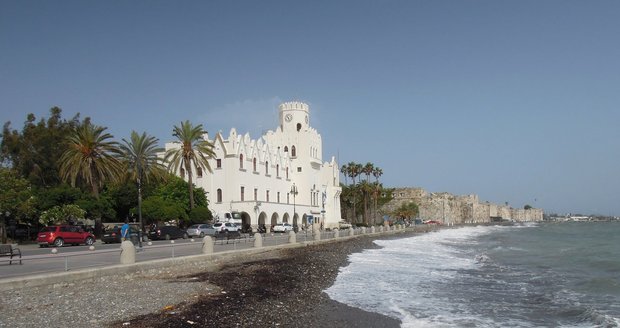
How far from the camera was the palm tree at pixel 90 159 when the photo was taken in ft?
152

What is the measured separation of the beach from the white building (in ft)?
144

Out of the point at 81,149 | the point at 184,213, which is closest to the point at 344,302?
the point at 81,149

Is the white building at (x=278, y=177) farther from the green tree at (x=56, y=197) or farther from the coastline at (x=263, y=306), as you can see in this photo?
the coastline at (x=263, y=306)

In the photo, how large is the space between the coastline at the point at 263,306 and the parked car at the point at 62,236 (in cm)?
1637

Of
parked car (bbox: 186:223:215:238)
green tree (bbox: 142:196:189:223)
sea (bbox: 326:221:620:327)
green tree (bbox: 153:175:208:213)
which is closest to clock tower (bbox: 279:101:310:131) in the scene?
green tree (bbox: 153:175:208:213)

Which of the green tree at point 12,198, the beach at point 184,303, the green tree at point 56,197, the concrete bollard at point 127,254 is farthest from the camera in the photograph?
the green tree at point 56,197

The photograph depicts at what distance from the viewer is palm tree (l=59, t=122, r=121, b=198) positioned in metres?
46.4

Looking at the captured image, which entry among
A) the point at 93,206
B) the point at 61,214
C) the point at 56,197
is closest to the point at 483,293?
the point at 61,214

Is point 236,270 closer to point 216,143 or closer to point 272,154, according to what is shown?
point 216,143

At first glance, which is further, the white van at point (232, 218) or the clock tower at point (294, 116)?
the clock tower at point (294, 116)

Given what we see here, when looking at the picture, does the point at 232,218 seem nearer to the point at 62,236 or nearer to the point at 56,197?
the point at 56,197

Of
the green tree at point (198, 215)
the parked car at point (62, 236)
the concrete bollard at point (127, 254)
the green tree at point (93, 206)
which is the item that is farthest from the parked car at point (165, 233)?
the concrete bollard at point (127, 254)

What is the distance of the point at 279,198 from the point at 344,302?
59143 millimetres

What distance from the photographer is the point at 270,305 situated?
1452cm
